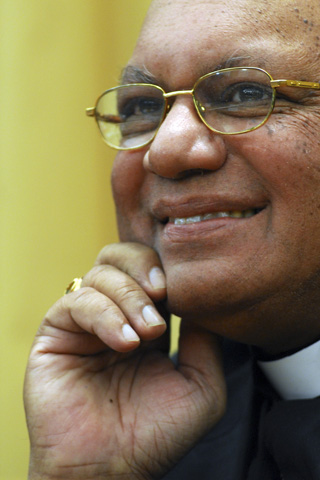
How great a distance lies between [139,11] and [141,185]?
1.57 m

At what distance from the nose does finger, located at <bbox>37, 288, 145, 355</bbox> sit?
0.35 meters

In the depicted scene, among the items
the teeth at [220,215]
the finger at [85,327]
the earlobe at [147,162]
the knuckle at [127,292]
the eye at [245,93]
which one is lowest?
the finger at [85,327]

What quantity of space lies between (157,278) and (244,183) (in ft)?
1.06

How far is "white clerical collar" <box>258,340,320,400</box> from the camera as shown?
1.61 meters

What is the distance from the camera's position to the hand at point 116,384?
1.52m

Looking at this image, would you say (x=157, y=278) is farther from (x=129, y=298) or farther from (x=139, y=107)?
(x=139, y=107)

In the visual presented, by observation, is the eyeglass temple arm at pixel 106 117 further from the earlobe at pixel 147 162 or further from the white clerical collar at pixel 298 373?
the white clerical collar at pixel 298 373

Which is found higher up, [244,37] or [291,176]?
[244,37]

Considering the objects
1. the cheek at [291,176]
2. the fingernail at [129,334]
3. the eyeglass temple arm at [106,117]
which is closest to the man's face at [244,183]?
the cheek at [291,176]

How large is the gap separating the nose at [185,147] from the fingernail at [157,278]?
24cm

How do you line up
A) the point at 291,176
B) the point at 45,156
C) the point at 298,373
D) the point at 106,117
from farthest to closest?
the point at 45,156 < the point at 106,117 < the point at 298,373 < the point at 291,176

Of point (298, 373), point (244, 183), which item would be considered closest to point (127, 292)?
point (244, 183)

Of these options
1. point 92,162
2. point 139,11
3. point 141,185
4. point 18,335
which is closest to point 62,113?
point 92,162

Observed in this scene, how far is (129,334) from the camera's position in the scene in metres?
1.45
